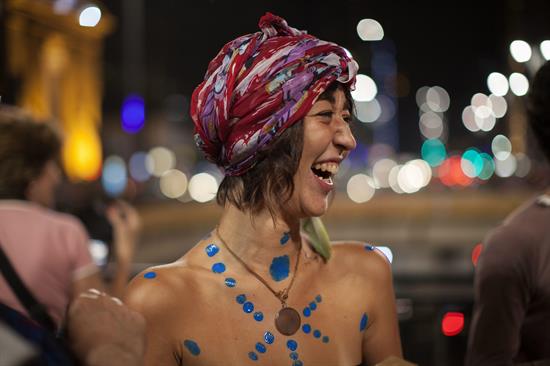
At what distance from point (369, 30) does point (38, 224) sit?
2.00 m

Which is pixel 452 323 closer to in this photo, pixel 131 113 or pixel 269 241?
pixel 269 241

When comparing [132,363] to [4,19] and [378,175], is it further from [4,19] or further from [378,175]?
[378,175]

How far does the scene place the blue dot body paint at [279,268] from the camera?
2.60 meters

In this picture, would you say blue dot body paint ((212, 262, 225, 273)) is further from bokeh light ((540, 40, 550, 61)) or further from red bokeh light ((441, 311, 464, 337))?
red bokeh light ((441, 311, 464, 337))

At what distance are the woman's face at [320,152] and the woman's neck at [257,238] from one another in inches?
4.5

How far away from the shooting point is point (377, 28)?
170 inches

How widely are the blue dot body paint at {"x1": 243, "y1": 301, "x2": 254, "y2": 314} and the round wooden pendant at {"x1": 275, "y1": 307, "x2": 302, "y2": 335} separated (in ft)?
0.27

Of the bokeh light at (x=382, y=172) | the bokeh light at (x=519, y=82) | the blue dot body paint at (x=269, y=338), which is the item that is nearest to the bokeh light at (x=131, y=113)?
the bokeh light at (x=519, y=82)

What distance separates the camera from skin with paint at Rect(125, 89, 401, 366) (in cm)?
242

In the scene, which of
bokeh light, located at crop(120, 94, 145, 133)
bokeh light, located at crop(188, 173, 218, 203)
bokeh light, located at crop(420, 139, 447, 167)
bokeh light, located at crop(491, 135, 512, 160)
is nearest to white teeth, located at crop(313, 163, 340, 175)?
bokeh light, located at crop(120, 94, 145, 133)

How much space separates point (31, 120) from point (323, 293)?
1.68 meters

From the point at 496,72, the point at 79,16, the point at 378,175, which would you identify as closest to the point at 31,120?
the point at 79,16

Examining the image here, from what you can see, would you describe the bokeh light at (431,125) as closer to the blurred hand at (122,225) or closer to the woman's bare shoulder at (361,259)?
the blurred hand at (122,225)

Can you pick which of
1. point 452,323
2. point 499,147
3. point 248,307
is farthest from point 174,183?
point 248,307
